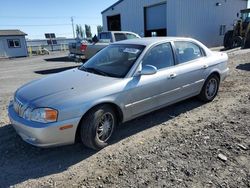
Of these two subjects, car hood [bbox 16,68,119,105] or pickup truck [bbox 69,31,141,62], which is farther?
pickup truck [bbox 69,31,141,62]

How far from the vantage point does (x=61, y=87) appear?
3.78m

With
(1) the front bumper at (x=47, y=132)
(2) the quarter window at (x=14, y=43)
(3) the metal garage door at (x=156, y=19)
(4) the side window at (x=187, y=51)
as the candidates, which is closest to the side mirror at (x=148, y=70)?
(4) the side window at (x=187, y=51)

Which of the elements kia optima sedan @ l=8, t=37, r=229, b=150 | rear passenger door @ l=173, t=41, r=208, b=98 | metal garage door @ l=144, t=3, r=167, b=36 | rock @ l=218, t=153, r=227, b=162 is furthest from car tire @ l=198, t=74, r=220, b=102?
metal garage door @ l=144, t=3, r=167, b=36

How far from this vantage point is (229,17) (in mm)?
25312

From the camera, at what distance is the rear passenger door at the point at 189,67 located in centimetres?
485

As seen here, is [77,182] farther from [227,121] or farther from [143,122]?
[227,121]

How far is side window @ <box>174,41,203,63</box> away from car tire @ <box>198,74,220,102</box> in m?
0.64

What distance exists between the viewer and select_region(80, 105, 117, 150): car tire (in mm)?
3545

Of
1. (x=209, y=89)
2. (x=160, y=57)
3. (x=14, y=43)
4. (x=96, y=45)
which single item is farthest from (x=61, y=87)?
(x=14, y=43)

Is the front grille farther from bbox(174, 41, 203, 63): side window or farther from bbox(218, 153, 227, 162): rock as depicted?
bbox(174, 41, 203, 63): side window

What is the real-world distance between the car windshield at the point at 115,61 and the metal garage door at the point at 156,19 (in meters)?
17.6

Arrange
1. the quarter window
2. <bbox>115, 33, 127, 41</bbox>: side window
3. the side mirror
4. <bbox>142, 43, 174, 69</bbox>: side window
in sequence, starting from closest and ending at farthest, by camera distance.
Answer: the side mirror < <bbox>142, 43, 174, 69</bbox>: side window < <bbox>115, 33, 127, 41</bbox>: side window < the quarter window

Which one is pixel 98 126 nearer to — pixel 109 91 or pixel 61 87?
pixel 109 91

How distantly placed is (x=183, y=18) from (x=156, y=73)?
688 inches
